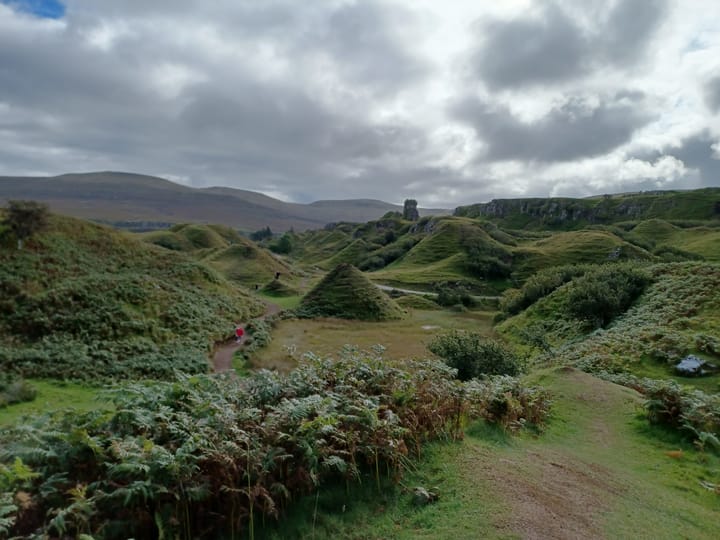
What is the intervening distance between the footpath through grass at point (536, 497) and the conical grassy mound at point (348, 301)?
42.6 metres

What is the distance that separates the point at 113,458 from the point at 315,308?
47494 mm

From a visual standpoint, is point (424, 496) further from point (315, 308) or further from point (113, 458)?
point (315, 308)

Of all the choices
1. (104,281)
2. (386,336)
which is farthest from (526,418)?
(104,281)

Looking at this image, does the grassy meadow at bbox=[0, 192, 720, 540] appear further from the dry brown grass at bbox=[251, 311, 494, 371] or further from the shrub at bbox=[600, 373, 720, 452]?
the dry brown grass at bbox=[251, 311, 494, 371]

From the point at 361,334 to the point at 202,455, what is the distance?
3907 cm

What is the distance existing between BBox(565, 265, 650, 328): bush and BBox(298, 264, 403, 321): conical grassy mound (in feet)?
81.4

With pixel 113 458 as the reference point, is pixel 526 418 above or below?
below

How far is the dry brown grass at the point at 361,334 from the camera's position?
109ft

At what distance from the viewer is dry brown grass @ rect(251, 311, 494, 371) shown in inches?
1313

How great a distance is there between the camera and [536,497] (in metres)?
6.34

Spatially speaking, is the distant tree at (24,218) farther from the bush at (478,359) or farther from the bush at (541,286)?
the bush at (541,286)

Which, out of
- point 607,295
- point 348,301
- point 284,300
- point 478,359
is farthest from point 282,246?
point 478,359

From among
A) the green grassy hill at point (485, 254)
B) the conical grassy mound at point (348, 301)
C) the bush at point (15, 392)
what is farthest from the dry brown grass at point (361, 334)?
the green grassy hill at point (485, 254)

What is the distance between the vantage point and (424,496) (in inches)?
247
